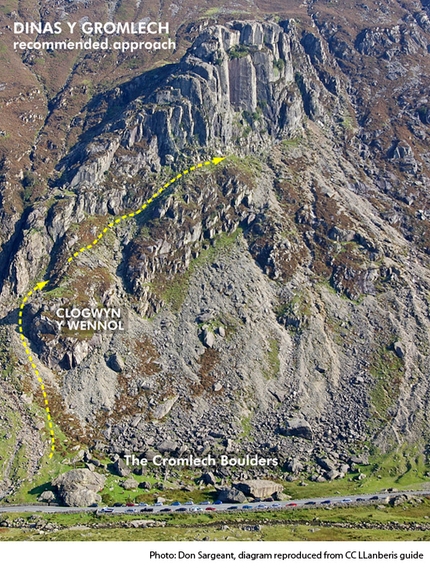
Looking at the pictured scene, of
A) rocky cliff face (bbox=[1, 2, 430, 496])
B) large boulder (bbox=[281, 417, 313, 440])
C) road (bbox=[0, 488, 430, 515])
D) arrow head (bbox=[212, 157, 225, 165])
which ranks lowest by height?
road (bbox=[0, 488, 430, 515])

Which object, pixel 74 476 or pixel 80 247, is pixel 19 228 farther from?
pixel 74 476

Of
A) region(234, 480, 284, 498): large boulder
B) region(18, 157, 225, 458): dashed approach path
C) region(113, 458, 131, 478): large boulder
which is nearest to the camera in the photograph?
region(234, 480, 284, 498): large boulder

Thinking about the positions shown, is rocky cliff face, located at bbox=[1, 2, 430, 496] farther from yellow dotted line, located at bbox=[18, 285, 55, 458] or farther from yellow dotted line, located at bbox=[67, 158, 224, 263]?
yellow dotted line, located at bbox=[18, 285, 55, 458]

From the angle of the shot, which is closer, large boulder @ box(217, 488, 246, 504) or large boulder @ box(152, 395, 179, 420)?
large boulder @ box(217, 488, 246, 504)

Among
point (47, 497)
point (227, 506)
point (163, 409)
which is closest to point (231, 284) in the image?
point (163, 409)

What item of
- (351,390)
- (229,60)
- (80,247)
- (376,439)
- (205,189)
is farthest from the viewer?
(229,60)

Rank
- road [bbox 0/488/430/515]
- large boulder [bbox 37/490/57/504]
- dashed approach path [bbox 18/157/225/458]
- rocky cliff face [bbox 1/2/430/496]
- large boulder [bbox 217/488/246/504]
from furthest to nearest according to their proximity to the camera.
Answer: rocky cliff face [bbox 1/2/430/496] → dashed approach path [bbox 18/157/225/458] → large boulder [bbox 217/488/246/504] → large boulder [bbox 37/490/57/504] → road [bbox 0/488/430/515]

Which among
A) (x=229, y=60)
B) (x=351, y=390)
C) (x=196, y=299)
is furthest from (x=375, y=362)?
(x=229, y=60)

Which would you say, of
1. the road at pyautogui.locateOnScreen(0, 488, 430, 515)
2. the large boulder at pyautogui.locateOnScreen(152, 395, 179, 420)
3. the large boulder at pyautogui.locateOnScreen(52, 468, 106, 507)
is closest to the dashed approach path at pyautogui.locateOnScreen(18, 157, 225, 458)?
the large boulder at pyautogui.locateOnScreen(52, 468, 106, 507)
